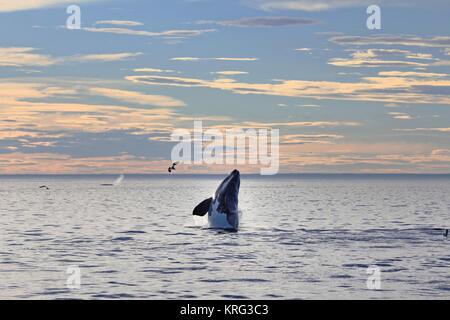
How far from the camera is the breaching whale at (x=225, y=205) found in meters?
42.0

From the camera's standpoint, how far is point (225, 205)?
42969 mm

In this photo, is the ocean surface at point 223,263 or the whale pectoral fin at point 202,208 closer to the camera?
the ocean surface at point 223,263

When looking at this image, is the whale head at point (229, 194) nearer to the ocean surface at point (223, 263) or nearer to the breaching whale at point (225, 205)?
the breaching whale at point (225, 205)

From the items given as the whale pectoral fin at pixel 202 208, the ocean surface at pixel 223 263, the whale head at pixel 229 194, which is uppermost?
the whale head at pixel 229 194

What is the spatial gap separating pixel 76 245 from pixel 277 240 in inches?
501

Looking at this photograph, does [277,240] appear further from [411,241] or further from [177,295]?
[177,295]

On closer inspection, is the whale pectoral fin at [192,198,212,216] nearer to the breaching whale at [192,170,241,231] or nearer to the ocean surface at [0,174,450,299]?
the breaching whale at [192,170,241,231]

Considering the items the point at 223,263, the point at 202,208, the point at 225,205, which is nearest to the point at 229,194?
the point at 225,205

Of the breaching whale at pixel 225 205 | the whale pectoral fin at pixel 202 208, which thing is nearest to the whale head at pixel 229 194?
the breaching whale at pixel 225 205

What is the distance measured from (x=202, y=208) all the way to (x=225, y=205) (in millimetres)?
1567

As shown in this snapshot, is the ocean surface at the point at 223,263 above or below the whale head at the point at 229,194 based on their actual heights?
below

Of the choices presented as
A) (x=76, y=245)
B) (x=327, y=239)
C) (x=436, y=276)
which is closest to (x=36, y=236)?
(x=76, y=245)

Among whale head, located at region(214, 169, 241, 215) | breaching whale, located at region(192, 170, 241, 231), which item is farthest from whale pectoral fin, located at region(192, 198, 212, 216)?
whale head, located at region(214, 169, 241, 215)

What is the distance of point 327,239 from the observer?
1665 inches
